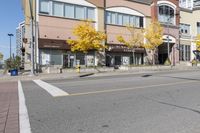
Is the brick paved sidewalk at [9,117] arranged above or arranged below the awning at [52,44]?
below

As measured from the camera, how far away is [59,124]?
6953mm

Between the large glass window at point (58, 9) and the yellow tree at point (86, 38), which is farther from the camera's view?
the large glass window at point (58, 9)

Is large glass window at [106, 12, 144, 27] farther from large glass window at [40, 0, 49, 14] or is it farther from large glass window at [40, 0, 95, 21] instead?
large glass window at [40, 0, 49, 14]

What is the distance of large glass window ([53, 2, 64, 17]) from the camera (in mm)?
36688

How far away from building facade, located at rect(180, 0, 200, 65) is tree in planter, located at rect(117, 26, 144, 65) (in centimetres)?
1358

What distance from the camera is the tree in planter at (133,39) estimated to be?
136 ft

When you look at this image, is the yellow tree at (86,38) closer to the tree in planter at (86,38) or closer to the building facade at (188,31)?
the tree in planter at (86,38)

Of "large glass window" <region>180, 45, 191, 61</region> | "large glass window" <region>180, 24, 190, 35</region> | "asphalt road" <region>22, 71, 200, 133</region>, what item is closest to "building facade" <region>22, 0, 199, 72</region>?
"large glass window" <region>180, 45, 191, 61</region>

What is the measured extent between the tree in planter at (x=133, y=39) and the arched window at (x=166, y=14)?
7.09 meters

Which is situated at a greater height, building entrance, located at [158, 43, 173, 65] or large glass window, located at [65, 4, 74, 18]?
large glass window, located at [65, 4, 74, 18]

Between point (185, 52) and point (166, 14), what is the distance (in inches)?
350

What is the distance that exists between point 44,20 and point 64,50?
15.2 feet

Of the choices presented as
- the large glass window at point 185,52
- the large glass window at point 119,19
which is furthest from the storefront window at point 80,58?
the large glass window at point 185,52

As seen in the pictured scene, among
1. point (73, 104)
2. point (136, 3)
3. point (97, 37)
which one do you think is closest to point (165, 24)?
point (136, 3)
